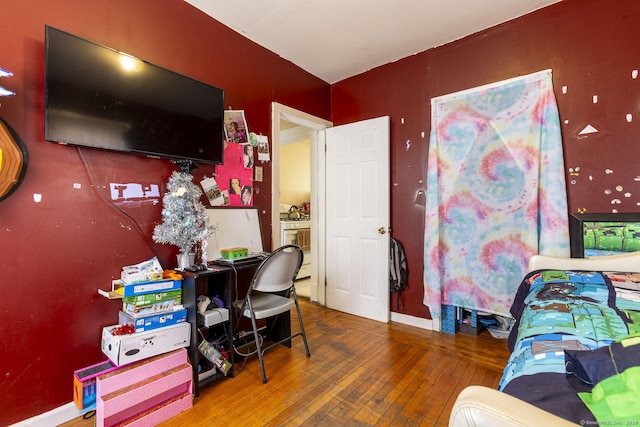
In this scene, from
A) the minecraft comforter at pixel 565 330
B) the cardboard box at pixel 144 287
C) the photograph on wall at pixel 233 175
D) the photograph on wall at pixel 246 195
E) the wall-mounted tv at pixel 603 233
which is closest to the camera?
the minecraft comforter at pixel 565 330

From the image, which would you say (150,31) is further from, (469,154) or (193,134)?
(469,154)

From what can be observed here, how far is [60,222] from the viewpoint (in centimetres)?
167

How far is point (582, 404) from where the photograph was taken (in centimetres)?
63

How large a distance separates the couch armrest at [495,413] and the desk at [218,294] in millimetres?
1611

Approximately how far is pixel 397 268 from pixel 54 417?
8.87ft

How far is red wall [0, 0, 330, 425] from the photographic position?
4.99 ft

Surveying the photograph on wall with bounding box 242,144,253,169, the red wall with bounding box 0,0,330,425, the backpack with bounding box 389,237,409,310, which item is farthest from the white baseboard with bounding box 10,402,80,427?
the backpack with bounding box 389,237,409,310

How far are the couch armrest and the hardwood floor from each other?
1281mm

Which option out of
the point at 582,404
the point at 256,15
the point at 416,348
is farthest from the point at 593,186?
the point at 256,15

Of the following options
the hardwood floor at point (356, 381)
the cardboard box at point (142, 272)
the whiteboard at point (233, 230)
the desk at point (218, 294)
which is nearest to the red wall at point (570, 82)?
the hardwood floor at point (356, 381)

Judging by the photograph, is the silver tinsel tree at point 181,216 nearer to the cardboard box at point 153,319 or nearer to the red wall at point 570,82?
the cardboard box at point 153,319

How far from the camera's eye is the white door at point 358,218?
3131 mm

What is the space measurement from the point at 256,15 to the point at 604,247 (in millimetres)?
3073

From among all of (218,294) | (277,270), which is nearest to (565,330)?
(277,270)
